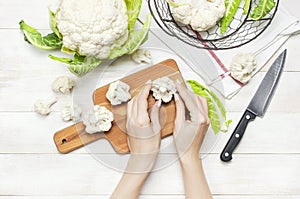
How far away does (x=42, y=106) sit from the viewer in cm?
118

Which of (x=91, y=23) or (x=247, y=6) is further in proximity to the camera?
(x=247, y=6)

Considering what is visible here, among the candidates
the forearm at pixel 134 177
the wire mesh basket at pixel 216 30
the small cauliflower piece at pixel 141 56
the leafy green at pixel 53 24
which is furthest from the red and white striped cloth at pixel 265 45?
the leafy green at pixel 53 24

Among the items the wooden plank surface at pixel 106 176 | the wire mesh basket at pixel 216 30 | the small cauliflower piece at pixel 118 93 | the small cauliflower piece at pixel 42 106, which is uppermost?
the wire mesh basket at pixel 216 30

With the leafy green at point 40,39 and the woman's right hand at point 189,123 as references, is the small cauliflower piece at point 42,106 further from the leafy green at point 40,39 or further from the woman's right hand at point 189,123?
the woman's right hand at point 189,123

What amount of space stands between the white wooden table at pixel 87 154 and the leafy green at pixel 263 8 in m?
0.14

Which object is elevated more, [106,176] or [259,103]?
[259,103]

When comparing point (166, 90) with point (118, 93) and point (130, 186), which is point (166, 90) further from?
point (130, 186)

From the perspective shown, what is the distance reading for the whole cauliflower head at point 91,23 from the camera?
1.12m

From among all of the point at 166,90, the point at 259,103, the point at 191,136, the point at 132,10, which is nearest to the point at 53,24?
the point at 132,10

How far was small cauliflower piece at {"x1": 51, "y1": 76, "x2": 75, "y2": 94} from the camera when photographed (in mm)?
1184

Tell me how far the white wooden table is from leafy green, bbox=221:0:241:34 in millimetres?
142

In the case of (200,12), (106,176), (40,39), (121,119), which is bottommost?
(106,176)

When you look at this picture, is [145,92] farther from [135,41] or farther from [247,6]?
[247,6]

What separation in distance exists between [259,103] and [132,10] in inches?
14.0
